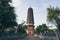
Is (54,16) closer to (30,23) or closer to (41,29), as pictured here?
(30,23)

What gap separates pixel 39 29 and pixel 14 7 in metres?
42.8

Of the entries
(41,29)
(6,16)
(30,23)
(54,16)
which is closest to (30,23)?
(30,23)

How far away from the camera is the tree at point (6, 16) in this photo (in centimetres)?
1681

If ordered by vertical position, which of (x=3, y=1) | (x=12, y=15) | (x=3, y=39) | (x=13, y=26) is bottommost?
(x=3, y=39)

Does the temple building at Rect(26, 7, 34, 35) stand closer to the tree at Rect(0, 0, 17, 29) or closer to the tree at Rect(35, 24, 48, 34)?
the tree at Rect(35, 24, 48, 34)

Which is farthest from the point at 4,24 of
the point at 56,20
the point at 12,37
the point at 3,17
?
the point at 56,20

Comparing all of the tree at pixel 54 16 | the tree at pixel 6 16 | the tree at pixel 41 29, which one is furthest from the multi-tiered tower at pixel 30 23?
the tree at pixel 6 16

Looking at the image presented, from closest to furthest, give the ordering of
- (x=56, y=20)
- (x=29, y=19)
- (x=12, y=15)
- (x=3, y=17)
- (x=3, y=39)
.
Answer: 1. (x=3, y=39)
2. (x=3, y=17)
3. (x=12, y=15)
4. (x=56, y=20)
5. (x=29, y=19)

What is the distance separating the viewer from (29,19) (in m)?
50.2

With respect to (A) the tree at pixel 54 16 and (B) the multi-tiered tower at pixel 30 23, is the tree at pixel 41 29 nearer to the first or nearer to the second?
(B) the multi-tiered tower at pixel 30 23

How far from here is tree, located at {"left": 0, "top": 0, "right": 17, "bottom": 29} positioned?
1681 cm

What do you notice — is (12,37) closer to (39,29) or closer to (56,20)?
(56,20)

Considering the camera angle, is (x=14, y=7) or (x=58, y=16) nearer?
(x=14, y=7)

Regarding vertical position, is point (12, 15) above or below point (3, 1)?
below
